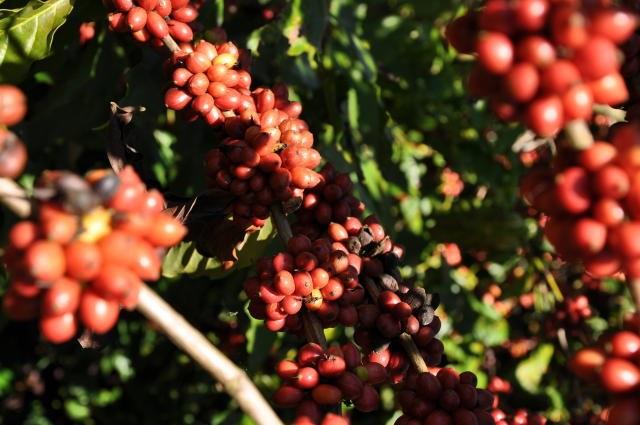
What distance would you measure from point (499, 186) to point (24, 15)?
7.67 feet

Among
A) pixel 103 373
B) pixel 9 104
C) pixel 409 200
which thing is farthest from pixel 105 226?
pixel 103 373

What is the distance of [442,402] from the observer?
1539 millimetres

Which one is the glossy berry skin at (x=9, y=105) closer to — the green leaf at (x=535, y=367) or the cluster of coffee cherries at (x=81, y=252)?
the cluster of coffee cherries at (x=81, y=252)

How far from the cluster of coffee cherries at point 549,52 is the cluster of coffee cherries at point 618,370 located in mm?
389

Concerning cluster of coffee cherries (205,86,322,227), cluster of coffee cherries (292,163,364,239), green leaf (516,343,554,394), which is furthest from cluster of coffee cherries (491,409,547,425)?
green leaf (516,343,554,394)

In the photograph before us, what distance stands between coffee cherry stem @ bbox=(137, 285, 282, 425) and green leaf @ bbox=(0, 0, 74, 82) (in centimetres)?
133

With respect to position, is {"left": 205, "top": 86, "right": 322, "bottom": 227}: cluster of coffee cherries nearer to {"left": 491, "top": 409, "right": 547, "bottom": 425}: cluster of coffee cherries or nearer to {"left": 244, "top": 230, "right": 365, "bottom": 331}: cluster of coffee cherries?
{"left": 244, "top": 230, "right": 365, "bottom": 331}: cluster of coffee cherries

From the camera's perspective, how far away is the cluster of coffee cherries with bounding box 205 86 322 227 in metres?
1.73

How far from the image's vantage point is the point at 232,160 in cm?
174

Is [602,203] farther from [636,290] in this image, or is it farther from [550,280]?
[550,280]

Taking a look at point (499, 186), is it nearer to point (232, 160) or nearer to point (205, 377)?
point (205, 377)

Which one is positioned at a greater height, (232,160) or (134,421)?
(232,160)

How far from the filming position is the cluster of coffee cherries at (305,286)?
5.23ft

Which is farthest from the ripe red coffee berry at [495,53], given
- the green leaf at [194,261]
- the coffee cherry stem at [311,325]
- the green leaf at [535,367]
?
the green leaf at [535,367]
